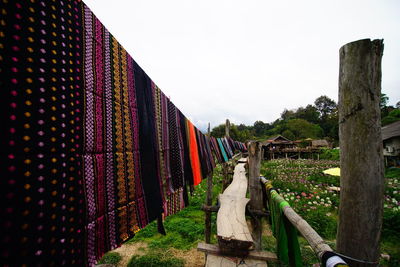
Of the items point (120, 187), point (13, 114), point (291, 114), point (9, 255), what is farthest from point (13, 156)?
point (291, 114)

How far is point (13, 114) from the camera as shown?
56cm

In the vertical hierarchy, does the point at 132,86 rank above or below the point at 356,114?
above

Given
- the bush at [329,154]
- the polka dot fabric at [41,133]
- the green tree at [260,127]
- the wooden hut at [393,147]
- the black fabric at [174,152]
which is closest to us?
the polka dot fabric at [41,133]

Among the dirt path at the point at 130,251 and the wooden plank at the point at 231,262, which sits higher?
the wooden plank at the point at 231,262

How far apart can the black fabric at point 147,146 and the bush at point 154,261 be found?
3506mm

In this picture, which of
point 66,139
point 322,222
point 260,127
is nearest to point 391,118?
point 322,222

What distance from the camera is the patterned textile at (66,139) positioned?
552 millimetres

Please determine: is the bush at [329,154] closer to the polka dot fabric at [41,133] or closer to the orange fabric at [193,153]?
the orange fabric at [193,153]

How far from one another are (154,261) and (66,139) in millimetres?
4529

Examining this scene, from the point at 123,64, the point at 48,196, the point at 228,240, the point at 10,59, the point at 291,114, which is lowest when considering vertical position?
the point at 228,240

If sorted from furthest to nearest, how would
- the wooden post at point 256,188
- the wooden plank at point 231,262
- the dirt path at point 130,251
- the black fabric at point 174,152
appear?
the dirt path at point 130,251, the wooden post at point 256,188, the wooden plank at point 231,262, the black fabric at point 174,152

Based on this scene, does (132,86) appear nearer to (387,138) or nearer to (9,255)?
(9,255)

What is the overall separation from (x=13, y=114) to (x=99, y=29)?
665 mm

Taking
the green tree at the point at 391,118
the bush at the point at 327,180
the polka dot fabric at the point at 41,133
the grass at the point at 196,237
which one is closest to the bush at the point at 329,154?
the green tree at the point at 391,118
